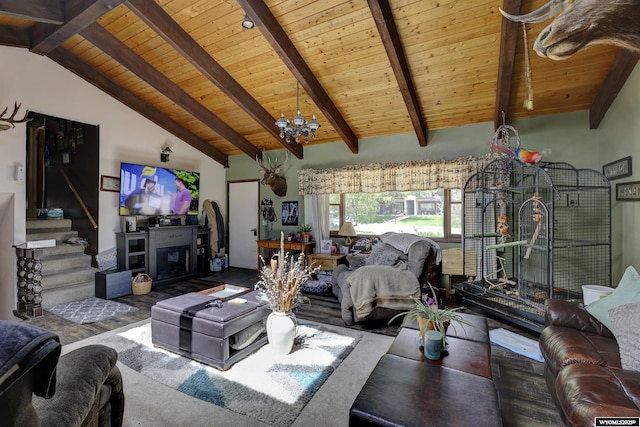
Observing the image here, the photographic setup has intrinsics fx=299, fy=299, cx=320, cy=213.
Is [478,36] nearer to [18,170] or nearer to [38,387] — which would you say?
[38,387]

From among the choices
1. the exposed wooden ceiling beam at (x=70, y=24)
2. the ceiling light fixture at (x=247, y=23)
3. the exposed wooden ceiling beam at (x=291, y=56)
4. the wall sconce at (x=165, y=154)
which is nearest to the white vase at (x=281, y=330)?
the exposed wooden ceiling beam at (x=291, y=56)

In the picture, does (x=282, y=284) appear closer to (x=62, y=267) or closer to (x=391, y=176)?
(x=391, y=176)

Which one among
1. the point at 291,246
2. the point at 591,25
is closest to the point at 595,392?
the point at 591,25

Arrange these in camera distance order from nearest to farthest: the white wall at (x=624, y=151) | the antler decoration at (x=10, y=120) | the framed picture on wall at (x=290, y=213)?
the white wall at (x=624, y=151) → the antler decoration at (x=10, y=120) → the framed picture on wall at (x=290, y=213)

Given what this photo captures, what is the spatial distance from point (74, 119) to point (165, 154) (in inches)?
56.4

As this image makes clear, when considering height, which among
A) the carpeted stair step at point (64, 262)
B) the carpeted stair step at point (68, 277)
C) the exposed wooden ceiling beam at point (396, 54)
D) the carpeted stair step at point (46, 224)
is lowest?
the carpeted stair step at point (68, 277)

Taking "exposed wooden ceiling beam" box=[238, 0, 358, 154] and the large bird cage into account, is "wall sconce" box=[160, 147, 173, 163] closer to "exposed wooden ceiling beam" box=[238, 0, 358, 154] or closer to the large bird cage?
"exposed wooden ceiling beam" box=[238, 0, 358, 154]

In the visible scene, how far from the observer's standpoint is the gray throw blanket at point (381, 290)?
10.8 feet

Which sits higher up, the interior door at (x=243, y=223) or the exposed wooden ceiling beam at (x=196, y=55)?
the exposed wooden ceiling beam at (x=196, y=55)

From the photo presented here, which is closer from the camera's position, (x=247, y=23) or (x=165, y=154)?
(x=247, y=23)

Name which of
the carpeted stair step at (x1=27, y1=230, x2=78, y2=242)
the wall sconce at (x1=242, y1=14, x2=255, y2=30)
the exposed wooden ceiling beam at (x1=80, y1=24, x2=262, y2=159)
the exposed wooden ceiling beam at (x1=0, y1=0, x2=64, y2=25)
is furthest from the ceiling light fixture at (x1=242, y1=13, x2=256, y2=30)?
the carpeted stair step at (x1=27, y1=230, x2=78, y2=242)

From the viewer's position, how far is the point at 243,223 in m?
6.98

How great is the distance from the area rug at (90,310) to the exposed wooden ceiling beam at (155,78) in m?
3.22

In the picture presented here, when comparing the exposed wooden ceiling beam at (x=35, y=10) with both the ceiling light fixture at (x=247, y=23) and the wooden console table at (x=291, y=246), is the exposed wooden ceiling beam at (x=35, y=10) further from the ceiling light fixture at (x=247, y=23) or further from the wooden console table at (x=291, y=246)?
the wooden console table at (x=291, y=246)
